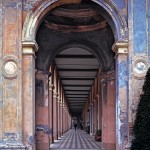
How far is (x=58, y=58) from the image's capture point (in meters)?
26.0

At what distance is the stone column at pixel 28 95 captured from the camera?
1420 cm

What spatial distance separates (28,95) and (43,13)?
3.02m

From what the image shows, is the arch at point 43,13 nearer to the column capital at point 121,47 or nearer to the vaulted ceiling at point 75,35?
the column capital at point 121,47

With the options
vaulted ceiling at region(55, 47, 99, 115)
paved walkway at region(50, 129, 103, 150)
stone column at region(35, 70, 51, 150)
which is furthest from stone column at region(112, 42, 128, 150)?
vaulted ceiling at region(55, 47, 99, 115)

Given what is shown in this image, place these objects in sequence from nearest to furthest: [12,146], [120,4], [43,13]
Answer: [12,146], [120,4], [43,13]

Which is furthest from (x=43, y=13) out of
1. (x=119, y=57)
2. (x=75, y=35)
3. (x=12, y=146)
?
(x=75, y=35)

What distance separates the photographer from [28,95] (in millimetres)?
14352

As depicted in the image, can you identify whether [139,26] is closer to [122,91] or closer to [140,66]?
[140,66]

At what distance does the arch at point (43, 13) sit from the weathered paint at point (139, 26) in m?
0.38

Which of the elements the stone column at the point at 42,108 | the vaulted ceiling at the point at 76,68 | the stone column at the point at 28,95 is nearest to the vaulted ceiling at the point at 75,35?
the stone column at the point at 42,108

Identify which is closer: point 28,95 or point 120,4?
point 28,95

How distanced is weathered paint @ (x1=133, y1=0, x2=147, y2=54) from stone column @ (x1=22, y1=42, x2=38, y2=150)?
3577mm

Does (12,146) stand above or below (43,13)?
below

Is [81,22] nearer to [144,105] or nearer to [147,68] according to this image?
[147,68]
